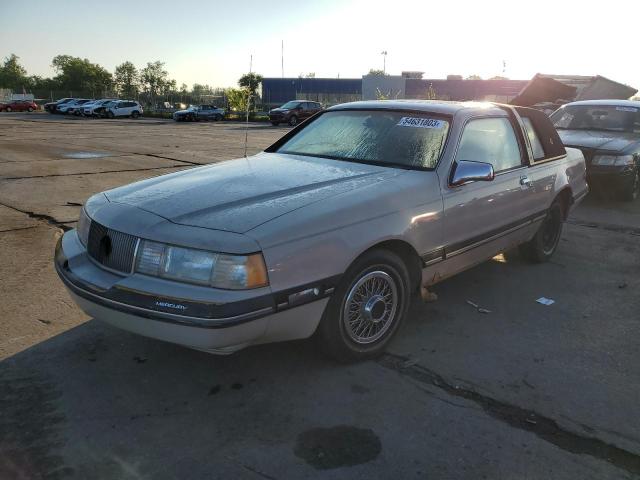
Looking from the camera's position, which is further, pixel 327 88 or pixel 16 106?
pixel 327 88

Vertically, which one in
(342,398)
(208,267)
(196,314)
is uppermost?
(208,267)

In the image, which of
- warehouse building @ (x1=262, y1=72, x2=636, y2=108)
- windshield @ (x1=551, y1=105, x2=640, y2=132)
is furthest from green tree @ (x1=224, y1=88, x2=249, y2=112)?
windshield @ (x1=551, y1=105, x2=640, y2=132)

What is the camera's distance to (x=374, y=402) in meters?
2.88

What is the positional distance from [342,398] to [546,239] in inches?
134

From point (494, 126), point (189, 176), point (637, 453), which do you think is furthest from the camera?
point (494, 126)

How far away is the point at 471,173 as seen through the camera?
355 cm

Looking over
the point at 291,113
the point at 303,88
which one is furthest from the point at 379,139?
the point at 303,88

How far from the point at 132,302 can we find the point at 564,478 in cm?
215

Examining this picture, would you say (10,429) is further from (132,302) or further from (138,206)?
(138,206)

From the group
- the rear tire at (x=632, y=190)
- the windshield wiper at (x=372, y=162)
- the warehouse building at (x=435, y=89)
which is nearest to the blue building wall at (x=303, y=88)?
the warehouse building at (x=435, y=89)

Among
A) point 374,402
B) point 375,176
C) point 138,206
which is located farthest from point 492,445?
point 138,206

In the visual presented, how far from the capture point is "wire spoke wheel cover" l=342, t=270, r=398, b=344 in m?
3.14

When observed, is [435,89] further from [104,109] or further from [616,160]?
[616,160]

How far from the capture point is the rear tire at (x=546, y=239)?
522 cm
